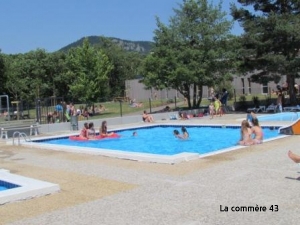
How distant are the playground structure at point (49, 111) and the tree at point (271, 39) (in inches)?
536

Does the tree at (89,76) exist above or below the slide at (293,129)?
above

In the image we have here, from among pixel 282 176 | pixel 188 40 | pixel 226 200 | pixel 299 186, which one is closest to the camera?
pixel 226 200

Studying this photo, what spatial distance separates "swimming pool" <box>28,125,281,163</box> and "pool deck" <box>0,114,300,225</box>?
4796 mm

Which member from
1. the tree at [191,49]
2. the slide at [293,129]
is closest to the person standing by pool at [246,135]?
the slide at [293,129]

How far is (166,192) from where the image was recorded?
7.12 m

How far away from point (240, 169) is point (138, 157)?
3.18 metres

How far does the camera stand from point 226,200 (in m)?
6.34

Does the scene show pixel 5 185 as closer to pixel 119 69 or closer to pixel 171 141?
pixel 171 141

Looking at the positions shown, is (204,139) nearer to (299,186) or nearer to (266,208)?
(299,186)

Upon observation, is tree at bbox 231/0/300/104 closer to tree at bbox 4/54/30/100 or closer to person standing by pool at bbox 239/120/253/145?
person standing by pool at bbox 239/120/253/145

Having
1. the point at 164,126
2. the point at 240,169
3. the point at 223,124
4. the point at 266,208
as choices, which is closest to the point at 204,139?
the point at 223,124

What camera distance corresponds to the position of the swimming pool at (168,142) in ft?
53.7

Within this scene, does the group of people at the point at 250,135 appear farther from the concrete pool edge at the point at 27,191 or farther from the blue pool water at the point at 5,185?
the blue pool water at the point at 5,185

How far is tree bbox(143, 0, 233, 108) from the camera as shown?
29844 millimetres
